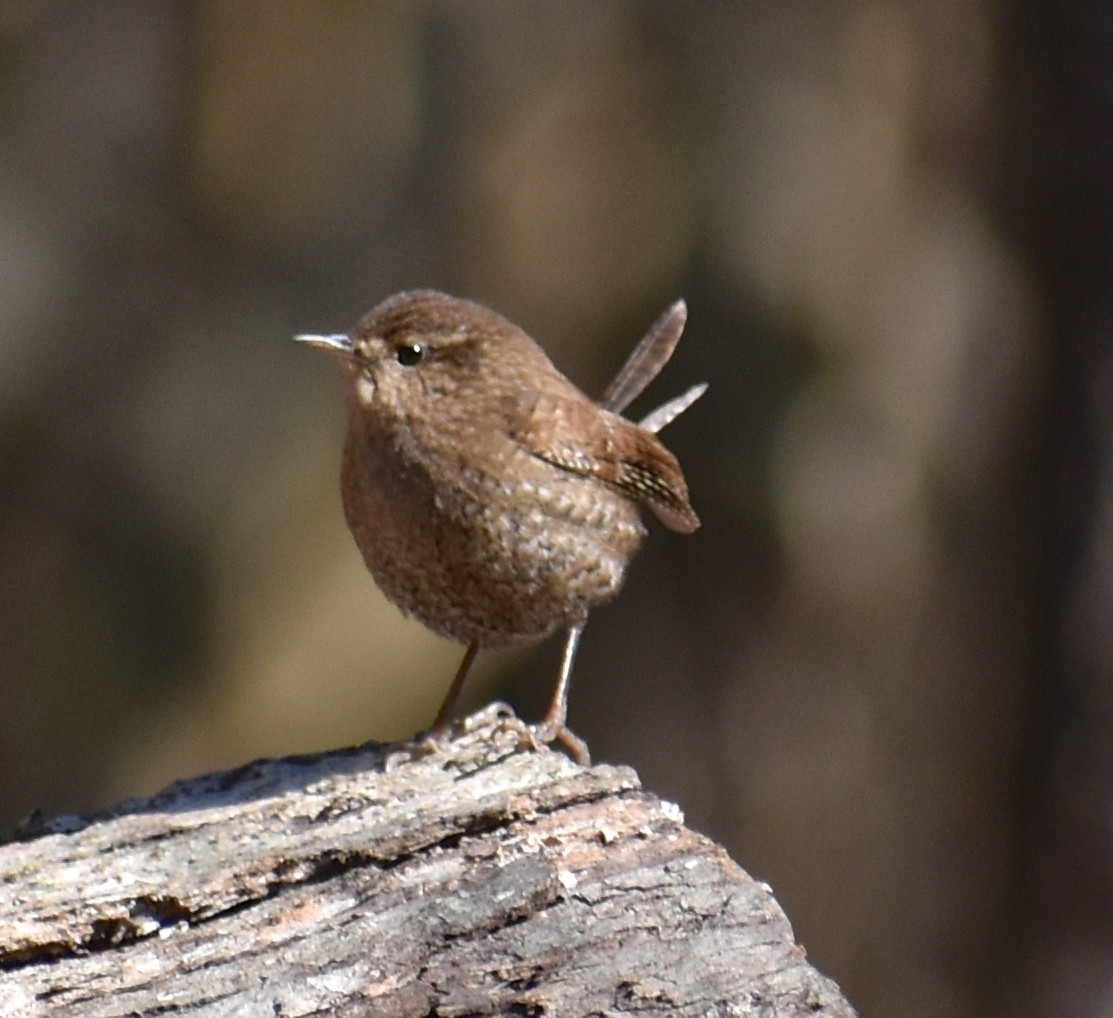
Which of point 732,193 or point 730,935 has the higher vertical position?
point 732,193

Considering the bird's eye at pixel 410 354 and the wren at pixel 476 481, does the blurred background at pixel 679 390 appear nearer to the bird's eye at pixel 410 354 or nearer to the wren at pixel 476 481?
the wren at pixel 476 481

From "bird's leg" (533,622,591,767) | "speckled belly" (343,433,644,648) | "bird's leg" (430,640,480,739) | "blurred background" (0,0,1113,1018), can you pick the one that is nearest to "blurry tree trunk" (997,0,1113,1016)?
"blurred background" (0,0,1113,1018)

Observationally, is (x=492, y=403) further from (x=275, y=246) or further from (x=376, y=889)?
(x=275, y=246)

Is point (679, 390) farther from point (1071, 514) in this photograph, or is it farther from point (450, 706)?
point (450, 706)

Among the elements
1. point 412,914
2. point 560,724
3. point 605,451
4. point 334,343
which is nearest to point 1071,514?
point 605,451

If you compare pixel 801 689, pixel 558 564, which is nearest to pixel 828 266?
pixel 801 689

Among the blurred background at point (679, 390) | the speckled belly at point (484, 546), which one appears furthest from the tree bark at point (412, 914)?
the blurred background at point (679, 390)
